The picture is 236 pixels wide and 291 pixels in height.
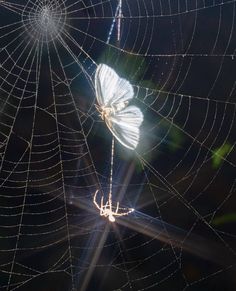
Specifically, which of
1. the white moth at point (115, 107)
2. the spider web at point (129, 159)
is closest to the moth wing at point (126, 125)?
the white moth at point (115, 107)

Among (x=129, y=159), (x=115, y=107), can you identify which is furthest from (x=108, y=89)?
(x=129, y=159)

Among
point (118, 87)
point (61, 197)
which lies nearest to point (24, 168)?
point (61, 197)

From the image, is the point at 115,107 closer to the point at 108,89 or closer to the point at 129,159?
the point at 108,89

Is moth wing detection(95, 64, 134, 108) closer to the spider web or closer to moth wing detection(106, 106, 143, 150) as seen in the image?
moth wing detection(106, 106, 143, 150)

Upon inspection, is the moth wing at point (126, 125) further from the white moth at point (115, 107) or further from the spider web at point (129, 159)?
the spider web at point (129, 159)

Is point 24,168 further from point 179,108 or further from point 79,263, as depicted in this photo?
point 179,108
